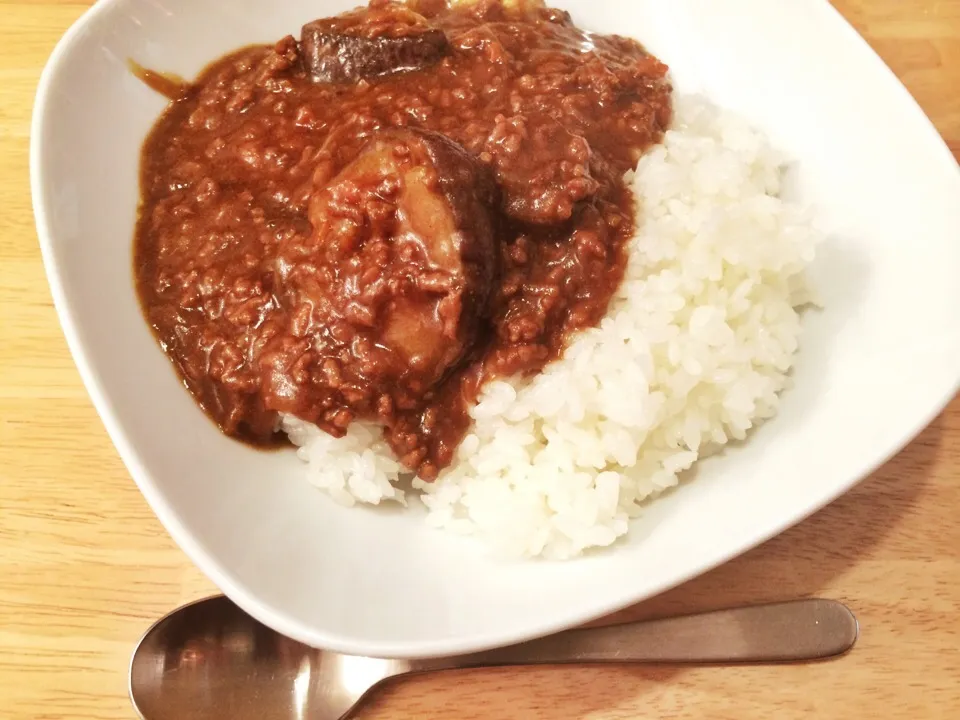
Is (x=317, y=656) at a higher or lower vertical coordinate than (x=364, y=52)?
lower

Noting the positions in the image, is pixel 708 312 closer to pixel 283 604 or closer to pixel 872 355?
pixel 872 355

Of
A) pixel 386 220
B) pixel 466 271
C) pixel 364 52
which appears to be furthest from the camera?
pixel 364 52

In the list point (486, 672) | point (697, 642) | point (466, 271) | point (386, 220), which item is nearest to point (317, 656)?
point (486, 672)

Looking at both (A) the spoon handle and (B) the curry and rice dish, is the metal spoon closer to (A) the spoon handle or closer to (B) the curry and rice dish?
(A) the spoon handle

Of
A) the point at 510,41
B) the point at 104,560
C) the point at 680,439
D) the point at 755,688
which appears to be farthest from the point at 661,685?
the point at 510,41

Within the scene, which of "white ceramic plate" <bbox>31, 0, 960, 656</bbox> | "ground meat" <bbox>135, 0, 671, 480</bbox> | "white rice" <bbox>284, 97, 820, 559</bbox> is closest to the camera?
"white ceramic plate" <bbox>31, 0, 960, 656</bbox>

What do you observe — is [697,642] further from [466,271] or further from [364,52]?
[364,52]

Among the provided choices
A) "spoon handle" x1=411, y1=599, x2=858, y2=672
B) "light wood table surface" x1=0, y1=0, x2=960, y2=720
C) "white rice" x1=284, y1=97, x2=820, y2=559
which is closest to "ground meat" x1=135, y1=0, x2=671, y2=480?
"white rice" x1=284, y1=97, x2=820, y2=559
